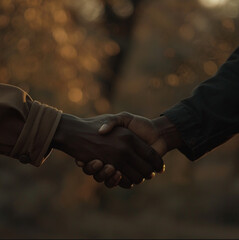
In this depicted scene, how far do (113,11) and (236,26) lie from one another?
15.5 feet

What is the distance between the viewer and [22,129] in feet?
9.87

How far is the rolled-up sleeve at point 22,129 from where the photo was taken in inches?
118

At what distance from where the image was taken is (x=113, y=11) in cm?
1230

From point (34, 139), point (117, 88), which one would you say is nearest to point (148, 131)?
point (34, 139)

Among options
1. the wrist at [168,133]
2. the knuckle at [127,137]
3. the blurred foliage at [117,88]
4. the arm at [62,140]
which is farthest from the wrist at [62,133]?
the blurred foliage at [117,88]

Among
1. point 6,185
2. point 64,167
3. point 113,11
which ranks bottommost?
point 6,185

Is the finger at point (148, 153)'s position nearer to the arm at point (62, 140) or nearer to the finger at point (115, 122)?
the arm at point (62, 140)

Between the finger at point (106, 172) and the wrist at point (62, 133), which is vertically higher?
the wrist at point (62, 133)

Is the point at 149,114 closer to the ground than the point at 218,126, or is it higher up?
closer to the ground

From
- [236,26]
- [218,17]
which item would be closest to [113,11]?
[218,17]

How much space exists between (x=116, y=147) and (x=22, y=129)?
59 centimetres

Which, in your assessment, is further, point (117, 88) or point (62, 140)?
point (117, 88)

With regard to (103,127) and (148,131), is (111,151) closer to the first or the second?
(103,127)

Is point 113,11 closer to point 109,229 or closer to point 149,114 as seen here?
point 149,114
